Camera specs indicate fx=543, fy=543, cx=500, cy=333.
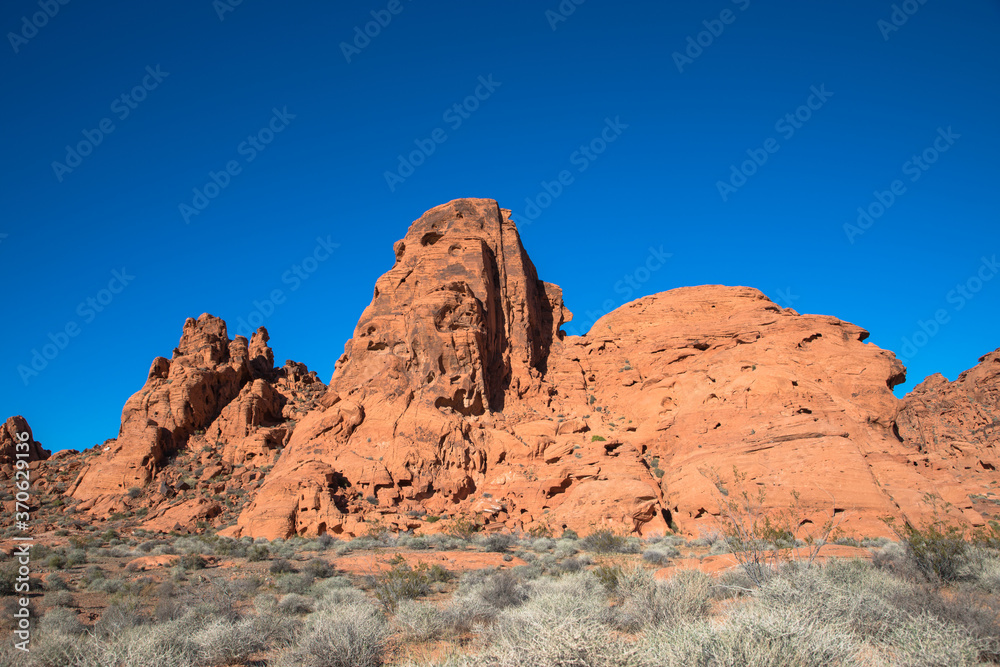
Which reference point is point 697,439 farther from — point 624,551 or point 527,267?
point 527,267

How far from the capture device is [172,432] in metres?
36.3

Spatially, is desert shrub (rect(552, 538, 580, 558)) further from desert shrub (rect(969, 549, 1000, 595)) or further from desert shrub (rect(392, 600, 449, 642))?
desert shrub (rect(969, 549, 1000, 595))

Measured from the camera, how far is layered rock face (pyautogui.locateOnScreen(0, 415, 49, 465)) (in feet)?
120

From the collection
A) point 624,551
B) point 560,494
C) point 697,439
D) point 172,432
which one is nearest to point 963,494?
point 697,439

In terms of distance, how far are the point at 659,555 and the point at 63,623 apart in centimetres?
1418

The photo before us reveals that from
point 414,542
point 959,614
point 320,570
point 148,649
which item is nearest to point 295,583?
point 320,570

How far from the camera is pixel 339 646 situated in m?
7.16

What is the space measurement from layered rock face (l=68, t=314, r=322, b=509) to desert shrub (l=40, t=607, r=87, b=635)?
85.3ft

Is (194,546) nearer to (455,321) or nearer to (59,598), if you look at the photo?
(59,598)

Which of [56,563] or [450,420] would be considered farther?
[450,420]

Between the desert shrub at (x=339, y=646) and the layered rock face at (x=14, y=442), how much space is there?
127 feet

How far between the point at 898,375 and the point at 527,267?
23.0 m

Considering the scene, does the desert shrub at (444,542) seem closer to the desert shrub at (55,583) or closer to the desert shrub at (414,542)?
the desert shrub at (414,542)

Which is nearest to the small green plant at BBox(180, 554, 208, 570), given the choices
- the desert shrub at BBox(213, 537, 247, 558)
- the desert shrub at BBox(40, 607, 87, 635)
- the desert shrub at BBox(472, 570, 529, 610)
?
the desert shrub at BBox(213, 537, 247, 558)
